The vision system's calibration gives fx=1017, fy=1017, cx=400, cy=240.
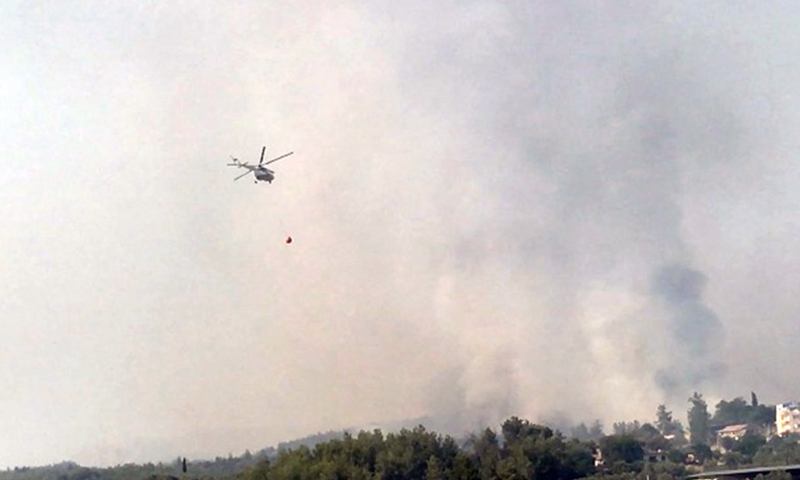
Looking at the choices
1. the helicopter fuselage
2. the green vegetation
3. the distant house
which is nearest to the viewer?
the helicopter fuselage

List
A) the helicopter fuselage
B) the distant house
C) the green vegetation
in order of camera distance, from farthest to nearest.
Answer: the distant house
the green vegetation
the helicopter fuselage

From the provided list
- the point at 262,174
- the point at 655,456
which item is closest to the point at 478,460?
the point at 655,456

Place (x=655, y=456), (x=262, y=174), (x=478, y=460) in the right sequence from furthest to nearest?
(x=655, y=456), (x=478, y=460), (x=262, y=174)

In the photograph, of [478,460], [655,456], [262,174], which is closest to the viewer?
[262,174]

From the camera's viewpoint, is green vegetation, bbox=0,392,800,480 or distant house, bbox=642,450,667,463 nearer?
green vegetation, bbox=0,392,800,480

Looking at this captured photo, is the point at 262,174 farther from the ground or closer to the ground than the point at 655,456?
farther from the ground

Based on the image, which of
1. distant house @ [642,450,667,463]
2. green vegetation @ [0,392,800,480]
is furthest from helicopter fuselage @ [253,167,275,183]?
distant house @ [642,450,667,463]

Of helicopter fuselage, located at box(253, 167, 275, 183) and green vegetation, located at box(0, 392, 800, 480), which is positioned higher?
helicopter fuselage, located at box(253, 167, 275, 183)

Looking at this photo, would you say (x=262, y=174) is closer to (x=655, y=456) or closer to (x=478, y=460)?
(x=478, y=460)

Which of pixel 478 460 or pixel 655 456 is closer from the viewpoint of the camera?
pixel 478 460

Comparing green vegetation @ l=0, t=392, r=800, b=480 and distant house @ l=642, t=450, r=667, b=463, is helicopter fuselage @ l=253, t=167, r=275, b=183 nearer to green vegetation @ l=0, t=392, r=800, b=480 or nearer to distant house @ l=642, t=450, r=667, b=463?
green vegetation @ l=0, t=392, r=800, b=480

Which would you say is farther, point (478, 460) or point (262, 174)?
point (478, 460)

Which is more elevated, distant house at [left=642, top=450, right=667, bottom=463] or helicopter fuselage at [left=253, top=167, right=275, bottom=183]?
helicopter fuselage at [left=253, top=167, right=275, bottom=183]

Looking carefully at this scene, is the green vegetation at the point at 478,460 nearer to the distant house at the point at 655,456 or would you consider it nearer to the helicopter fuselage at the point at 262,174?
the distant house at the point at 655,456
